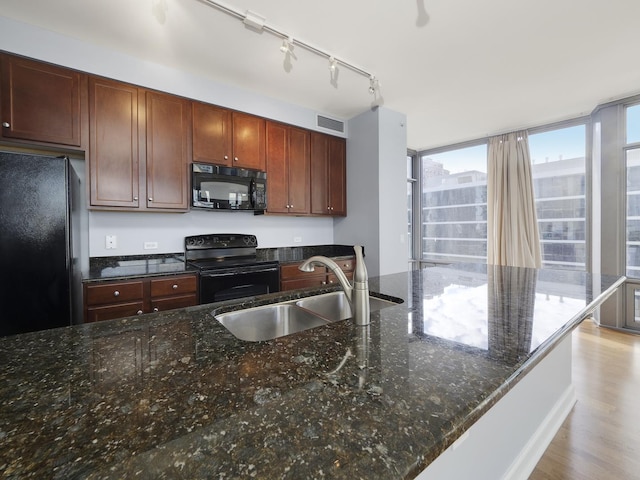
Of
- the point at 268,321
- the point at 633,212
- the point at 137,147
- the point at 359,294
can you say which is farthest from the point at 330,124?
the point at 633,212

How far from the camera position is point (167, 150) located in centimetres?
266

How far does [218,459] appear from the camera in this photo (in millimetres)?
407

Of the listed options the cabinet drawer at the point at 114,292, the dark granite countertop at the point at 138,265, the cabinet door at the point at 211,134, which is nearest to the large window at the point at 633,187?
the dark granite countertop at the point at 138,265

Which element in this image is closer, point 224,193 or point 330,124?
point 224,193

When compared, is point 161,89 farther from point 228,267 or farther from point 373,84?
point 373,84

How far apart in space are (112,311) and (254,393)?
82.5 inches

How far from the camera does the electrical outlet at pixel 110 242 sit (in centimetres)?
263

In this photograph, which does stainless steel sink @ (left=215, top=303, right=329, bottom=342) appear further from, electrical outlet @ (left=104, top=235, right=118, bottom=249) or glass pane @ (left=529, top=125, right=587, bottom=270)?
glass pane @ (left=529, top=125, right=587, bottom=270)

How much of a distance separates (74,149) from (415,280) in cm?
275

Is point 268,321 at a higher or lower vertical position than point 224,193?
lower

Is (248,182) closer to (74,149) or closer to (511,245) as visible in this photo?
(74,149)

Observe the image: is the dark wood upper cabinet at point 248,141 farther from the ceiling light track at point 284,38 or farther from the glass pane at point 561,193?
the glass pane at point 561,193

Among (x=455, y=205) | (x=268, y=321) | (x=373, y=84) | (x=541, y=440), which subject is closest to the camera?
(x=268, y=321)

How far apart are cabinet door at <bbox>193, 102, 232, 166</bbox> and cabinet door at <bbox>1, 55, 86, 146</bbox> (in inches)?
34.6
